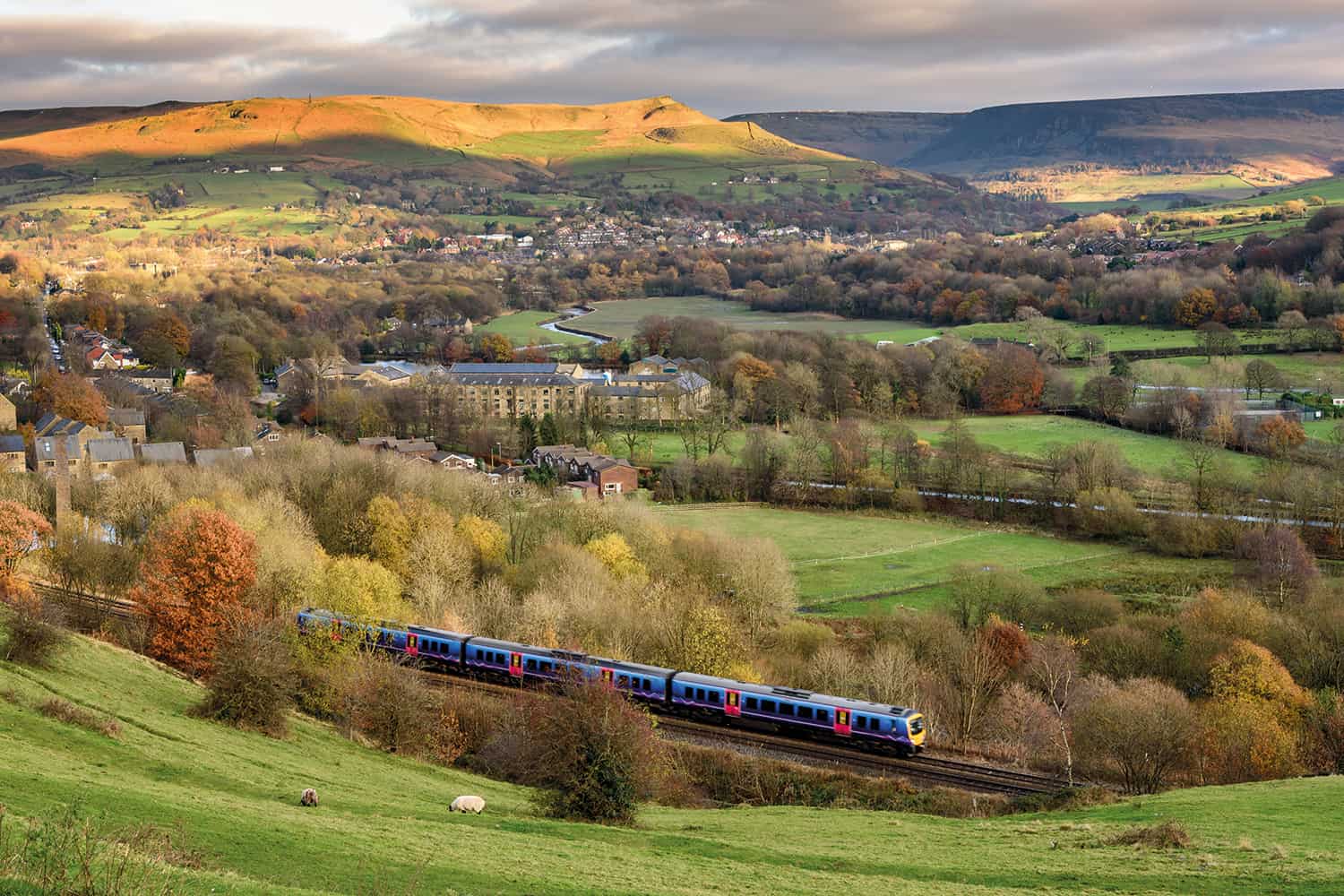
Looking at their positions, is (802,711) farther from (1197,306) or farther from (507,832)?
(1197,306)

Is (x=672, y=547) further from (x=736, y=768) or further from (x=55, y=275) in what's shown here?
(x=55, y=275)

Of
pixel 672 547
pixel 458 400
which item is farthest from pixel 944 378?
pixel 672 547

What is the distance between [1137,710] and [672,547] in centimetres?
2669

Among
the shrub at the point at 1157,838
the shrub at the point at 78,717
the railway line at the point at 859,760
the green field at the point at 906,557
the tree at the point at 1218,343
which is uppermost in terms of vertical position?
the shrub at the point at 78,717

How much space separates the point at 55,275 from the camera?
6255 inches

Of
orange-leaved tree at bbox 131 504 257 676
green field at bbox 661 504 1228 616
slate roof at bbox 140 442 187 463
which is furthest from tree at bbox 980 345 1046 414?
orange-leaved tree at bbox 131 504 257 676

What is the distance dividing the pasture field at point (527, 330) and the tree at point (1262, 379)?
68.0m

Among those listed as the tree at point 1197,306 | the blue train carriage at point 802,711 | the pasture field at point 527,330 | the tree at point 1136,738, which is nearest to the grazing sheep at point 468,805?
the blue train carriage at point 802,711

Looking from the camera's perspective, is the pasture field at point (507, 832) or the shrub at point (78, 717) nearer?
the pasture field at point (507, 832)

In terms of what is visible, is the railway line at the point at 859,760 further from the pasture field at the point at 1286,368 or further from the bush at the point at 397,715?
the pasture field at the point at 1286,368

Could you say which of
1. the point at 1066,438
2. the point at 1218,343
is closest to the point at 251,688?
the point at 1066,438

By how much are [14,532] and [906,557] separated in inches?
1541

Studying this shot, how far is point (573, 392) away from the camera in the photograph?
9744cm

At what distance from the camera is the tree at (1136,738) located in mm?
27812
